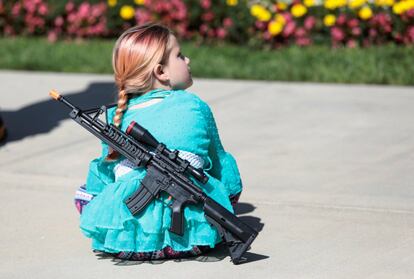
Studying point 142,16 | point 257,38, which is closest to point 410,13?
point 257,38

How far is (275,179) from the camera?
227 inches

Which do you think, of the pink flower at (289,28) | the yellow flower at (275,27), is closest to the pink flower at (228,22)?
the yellow flower at (275,27)

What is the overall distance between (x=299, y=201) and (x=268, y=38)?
540 centimetres

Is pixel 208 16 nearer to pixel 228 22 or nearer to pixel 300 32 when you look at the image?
pixel 228 22

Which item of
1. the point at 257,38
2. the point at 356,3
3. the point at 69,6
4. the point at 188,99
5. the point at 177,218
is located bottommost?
the point at 69,6

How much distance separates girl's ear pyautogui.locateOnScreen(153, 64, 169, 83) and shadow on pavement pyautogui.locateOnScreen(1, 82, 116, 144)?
2958 mm

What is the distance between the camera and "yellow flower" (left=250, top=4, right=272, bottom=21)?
10.3m

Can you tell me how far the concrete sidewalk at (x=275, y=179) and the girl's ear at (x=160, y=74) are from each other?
2.76 feet

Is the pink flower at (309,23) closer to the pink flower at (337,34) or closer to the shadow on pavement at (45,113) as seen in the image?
the pink flower at (337,34)

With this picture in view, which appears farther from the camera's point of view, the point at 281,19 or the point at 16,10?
the point at 16,10

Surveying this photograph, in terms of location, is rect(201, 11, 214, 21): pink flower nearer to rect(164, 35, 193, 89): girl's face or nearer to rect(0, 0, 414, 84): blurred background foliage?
rect(0, 0, 414, 84): blurred background foliage

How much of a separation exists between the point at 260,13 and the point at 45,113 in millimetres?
3233

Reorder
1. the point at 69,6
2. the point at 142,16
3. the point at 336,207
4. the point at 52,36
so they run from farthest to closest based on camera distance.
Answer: the point at 52,36, the point at 69,6, the point at 142,16, the point at 336,207

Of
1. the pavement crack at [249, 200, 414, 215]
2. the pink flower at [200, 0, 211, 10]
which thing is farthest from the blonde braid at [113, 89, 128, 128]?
the pink flower at [200, 0, 211, 10]
